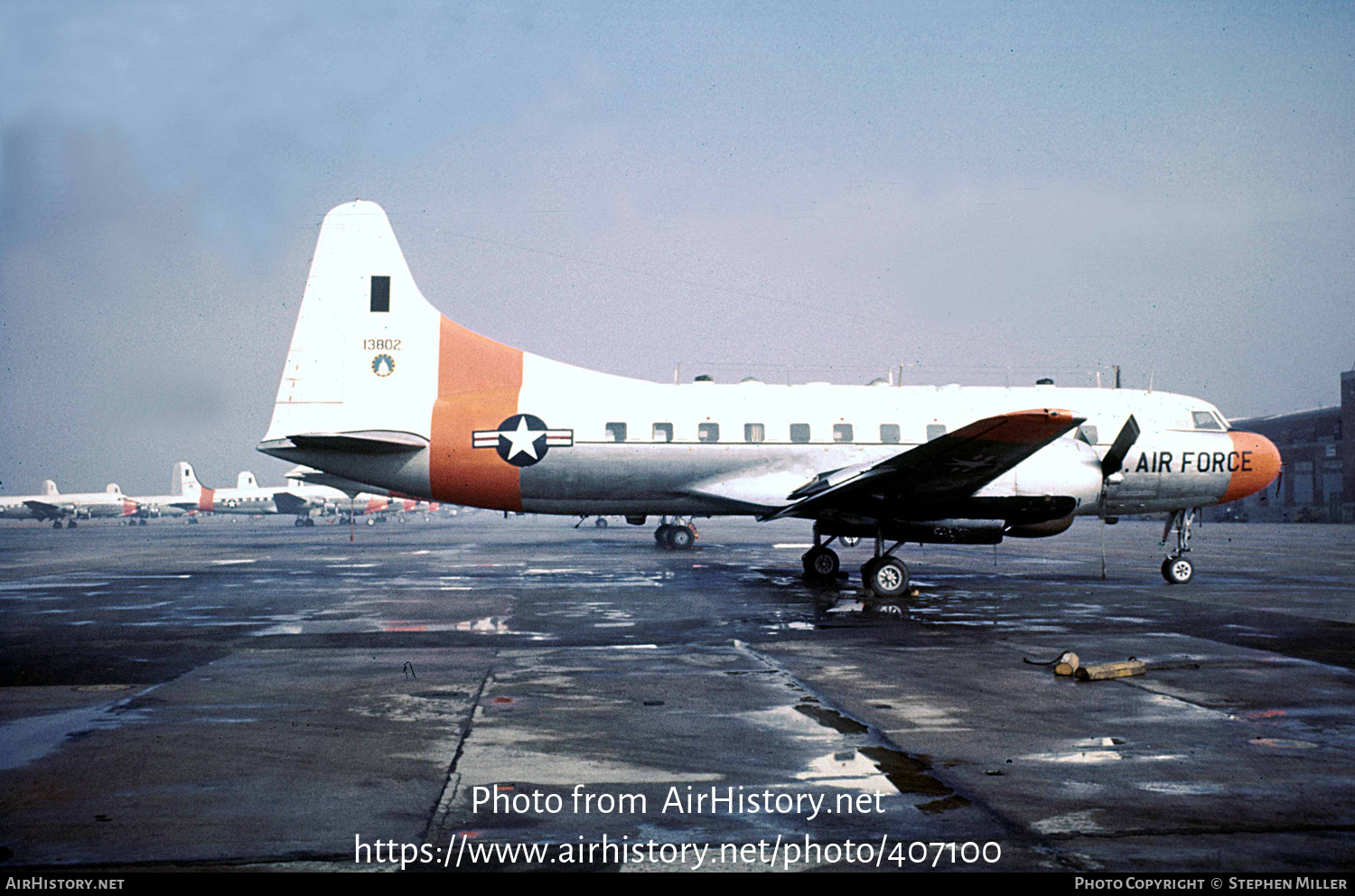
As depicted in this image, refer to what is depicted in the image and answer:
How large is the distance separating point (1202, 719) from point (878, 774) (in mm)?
3459

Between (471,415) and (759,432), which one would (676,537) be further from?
(471,415)

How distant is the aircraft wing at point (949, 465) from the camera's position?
48.8 feet

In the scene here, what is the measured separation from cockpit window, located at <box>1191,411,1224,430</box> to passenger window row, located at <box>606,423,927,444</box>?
6501 millimetres

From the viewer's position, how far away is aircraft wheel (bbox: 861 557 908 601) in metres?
17.7

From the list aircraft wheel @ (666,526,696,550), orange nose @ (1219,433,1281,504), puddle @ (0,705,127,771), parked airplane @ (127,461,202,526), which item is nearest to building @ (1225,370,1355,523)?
aircraft wheel @ (666,526,696,550)

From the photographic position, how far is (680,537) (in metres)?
37.2

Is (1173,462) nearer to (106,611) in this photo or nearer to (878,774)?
(878,774)

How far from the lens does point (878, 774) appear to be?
628cm

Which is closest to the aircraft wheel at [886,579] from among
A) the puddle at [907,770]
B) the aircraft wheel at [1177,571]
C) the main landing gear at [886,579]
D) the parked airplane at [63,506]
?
the main landing gear at [886,579]

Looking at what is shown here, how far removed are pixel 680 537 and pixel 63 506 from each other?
110 metres

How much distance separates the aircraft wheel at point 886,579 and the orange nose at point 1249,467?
33.2 ft

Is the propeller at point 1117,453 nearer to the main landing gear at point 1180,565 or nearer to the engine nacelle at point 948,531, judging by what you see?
the main landing gear at point 1180,565
